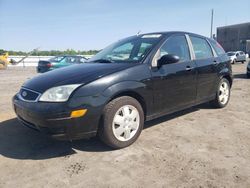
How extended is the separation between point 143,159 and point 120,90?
95cm

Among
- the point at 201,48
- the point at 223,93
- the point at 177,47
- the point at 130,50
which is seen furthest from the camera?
the point at 223,93

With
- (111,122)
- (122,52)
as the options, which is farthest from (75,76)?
(122,52)

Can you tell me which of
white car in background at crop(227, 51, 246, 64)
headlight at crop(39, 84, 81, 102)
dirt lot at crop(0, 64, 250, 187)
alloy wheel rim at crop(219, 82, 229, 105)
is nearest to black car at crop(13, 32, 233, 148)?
headlight at crop(39, 84, 81, 102)

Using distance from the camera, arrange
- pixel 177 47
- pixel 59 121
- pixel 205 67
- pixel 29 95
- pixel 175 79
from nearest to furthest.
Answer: pixel 59 121 < pixel 29 95 < pixel 175 79 < pixel 177 47 < pixel 205 67

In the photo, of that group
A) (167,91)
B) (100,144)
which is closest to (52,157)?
(100,144)

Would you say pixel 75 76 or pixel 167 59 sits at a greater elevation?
pixel 167 59

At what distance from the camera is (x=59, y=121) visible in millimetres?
3139

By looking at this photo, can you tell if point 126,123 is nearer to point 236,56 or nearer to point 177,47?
point 177,47

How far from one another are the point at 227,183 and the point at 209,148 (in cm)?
92

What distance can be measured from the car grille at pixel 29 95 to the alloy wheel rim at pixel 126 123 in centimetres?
108

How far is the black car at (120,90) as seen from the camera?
10.5ft

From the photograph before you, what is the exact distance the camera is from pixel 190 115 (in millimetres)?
5227

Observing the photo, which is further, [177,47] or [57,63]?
[57,63]

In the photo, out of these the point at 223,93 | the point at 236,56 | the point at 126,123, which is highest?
the point at 236,56
